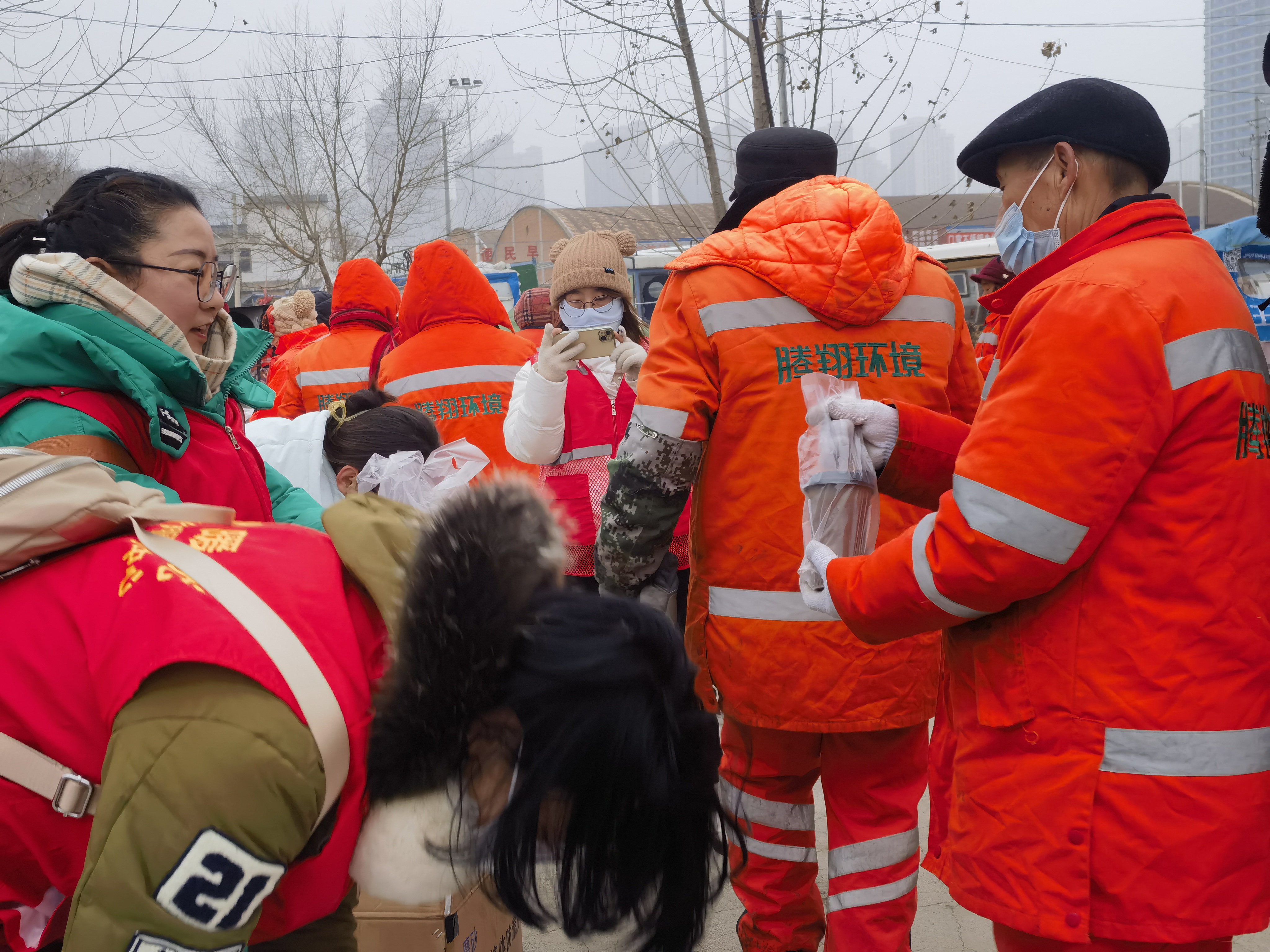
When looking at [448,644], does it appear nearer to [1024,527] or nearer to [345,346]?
[1024,527]

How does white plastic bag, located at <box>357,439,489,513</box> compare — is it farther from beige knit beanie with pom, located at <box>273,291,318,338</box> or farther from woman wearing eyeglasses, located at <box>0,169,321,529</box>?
beige knit beanie with pom, located at <box>273,291,318,338</box>

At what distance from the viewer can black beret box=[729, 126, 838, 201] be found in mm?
2738

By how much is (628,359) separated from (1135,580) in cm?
195

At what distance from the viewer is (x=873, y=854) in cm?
244

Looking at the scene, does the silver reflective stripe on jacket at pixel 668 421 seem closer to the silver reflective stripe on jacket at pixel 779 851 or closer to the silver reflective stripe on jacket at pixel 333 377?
the silver reflective stripe on jacket at pixel 779 851

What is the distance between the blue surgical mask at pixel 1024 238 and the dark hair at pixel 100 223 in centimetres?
166

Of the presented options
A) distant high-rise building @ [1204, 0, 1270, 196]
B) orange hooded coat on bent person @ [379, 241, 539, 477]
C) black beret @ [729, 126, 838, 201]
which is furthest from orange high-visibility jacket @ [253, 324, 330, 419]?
distant high-rise building @ [1204, 0, 1270, 196]

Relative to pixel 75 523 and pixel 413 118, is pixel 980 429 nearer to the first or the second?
pixel 75 523

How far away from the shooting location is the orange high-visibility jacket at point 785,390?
2.37 metres

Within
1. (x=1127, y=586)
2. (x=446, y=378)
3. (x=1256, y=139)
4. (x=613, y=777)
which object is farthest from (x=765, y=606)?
(x=1256, y=139)

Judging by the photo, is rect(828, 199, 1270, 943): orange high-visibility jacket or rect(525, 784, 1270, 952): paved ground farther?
rect(525, 784, 1270, 952): paved ground

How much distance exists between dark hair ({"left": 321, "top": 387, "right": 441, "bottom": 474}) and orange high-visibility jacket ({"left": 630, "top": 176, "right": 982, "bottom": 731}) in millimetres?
1024

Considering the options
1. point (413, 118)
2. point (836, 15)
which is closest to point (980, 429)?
point (836, 15)

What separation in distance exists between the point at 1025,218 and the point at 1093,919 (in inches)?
49.3
